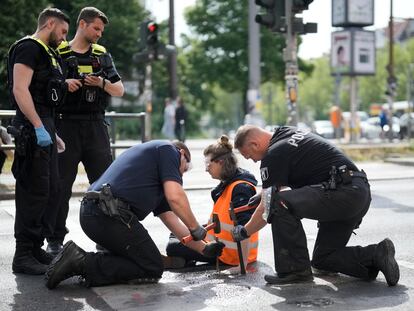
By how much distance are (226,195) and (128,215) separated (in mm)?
994

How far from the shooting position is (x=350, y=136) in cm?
3005

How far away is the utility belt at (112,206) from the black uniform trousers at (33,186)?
0.58 meters

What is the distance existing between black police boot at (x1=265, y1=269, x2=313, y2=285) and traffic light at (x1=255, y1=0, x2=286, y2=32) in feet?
24.6

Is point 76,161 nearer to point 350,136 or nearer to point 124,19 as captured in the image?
point 350,136

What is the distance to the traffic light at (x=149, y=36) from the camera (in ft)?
55.2

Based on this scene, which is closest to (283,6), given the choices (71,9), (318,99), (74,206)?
(74,206)

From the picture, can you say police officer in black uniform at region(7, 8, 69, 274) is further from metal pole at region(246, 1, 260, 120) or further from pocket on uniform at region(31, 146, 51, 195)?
metal pole at region(246, 1, 260, 120)

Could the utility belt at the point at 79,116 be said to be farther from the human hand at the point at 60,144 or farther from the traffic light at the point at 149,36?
A: the traffic light at the point at 149,36

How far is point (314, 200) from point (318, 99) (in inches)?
3445

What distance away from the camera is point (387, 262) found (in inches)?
203

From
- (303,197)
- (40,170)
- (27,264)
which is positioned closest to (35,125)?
(40,170)

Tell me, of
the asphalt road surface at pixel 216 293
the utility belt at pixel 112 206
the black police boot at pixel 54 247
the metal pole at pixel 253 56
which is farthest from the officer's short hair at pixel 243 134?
the metal pole at pixel 253 56

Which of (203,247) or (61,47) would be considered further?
(61,47)

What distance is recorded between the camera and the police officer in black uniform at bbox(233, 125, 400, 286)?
511cm
